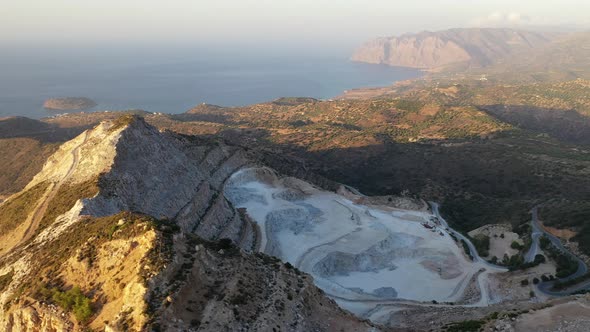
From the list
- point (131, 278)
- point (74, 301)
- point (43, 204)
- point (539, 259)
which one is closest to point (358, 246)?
point (539, 259)

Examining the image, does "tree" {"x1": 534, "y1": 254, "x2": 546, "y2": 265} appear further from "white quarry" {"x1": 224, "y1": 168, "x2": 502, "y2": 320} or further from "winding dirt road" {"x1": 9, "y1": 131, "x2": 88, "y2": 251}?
"winding dirt road" {"x1": 9, "y1": 131, "x2": 88, "y2": 251}

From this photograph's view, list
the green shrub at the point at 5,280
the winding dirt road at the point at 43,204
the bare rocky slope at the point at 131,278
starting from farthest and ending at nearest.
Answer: the winding dirt road at the point at 43,204, the green shrub at the point at 5,280, the bare rocky slope at the point at 131,278

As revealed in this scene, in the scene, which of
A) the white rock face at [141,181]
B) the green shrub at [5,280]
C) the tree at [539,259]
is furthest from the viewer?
the tree at [539,259]

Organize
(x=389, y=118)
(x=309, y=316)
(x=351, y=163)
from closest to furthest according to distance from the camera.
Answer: (x=309, y=316)
(x=351, y=163)
(x=389, y=118)

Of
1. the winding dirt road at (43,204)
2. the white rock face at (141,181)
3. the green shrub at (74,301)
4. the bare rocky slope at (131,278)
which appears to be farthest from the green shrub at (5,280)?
the winding dirt road at (43,204)

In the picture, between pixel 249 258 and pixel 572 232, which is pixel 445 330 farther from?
pixel 572 232

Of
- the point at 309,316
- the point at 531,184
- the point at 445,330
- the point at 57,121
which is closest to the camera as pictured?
the point at 309,316

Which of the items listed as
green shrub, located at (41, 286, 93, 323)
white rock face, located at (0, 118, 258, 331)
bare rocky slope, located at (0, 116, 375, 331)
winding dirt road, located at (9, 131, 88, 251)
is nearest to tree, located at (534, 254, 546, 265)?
bare rocky slope, located at (0, 116, 375, 331)

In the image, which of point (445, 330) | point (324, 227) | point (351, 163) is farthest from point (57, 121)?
point (445, 330)

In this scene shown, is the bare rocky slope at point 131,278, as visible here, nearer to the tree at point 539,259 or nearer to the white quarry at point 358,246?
the white quarry at point 358,246

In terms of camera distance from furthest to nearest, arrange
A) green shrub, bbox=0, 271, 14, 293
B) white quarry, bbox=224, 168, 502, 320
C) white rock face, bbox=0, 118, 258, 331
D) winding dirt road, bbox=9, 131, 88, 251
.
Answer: white quarry, bbox=224, 168, 502, 320 → white rock face, bbox=0, 118, 258, 331 → winding dirt road, bbox=9, 131, 88, 251 → green shrub, bbox=0, 271, 14, 293

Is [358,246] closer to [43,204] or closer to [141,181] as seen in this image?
[141,181]
